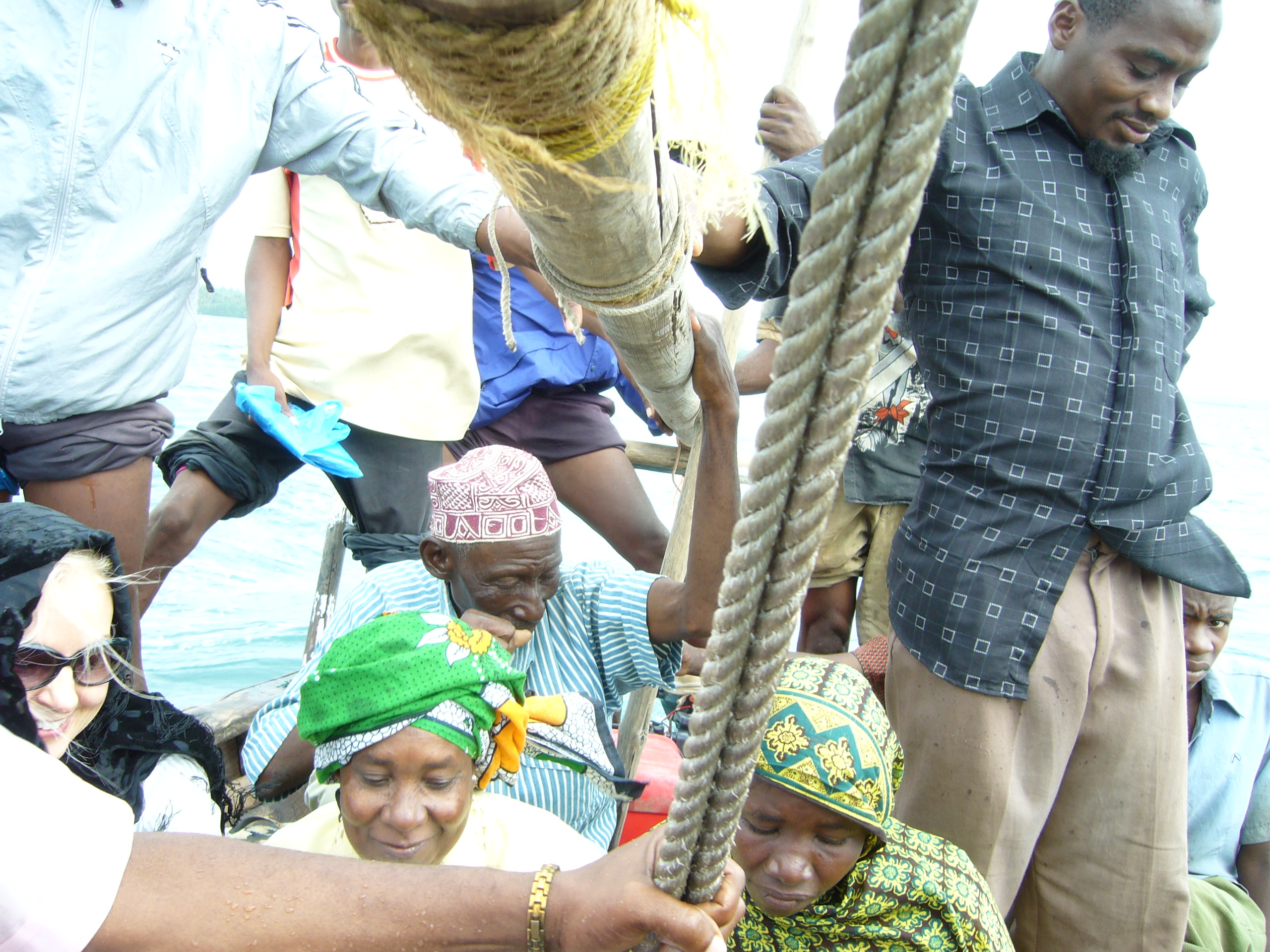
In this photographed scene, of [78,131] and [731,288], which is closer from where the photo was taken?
[731,288]

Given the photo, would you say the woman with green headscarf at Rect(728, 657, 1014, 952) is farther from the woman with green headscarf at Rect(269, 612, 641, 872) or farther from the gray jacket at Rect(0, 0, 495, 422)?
the gray jacket at Rect(0, 0, 495, 422)

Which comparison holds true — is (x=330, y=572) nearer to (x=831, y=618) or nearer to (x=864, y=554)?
(x=831, y=618)

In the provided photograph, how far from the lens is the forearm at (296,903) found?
1.08m

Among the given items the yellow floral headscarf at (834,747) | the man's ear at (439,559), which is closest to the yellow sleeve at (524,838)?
the yellow floral headscarf at (834,747)

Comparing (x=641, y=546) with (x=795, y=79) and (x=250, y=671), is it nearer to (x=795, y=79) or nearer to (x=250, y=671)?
(x=795, y=79)

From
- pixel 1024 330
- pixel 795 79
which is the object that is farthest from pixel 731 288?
pixel 795 79

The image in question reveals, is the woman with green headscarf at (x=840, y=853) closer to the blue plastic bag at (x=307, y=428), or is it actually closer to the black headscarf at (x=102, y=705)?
the black headscarf at (x=102, y=705)

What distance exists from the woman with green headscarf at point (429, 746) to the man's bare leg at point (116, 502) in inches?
21.0

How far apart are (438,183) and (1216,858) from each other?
2.71m

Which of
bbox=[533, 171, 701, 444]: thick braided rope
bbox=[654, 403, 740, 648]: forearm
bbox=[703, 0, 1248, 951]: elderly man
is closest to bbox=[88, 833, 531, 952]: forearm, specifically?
bbox=[533, 171, 701, 444]: thick braided rope

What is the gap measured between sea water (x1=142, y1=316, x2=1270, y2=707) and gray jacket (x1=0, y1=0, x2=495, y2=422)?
34 centimetres

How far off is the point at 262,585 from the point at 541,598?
6.94m

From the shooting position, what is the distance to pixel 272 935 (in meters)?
1.10

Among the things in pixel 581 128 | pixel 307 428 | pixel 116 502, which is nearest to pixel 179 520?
pixel 307 428
